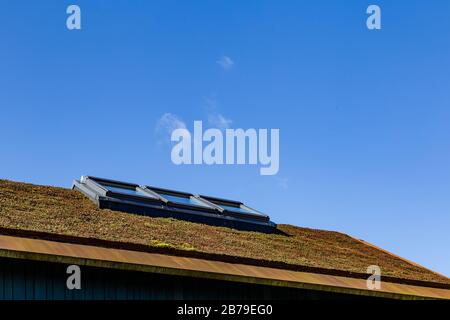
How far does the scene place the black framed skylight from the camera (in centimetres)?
2077

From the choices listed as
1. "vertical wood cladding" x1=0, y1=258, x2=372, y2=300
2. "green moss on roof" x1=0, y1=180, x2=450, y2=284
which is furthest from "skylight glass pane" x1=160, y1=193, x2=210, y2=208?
"vertical wood cladding" x1=0, y1=258, x2=372, y2=300

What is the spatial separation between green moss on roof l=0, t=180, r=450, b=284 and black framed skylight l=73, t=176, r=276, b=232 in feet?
1.80

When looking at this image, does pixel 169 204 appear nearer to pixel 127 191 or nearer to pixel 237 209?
pixel 127 191

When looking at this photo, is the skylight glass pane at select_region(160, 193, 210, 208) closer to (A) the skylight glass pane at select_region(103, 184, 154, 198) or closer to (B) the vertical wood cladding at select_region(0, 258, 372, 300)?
(A) the skylight glass pane at select_region(103, 184, 154, 198)

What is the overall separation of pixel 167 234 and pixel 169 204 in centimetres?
381

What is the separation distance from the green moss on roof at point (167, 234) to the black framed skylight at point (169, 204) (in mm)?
550

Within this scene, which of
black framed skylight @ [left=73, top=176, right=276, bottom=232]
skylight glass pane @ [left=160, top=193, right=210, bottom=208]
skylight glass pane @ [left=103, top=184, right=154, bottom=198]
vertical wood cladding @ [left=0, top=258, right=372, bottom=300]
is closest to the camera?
vertical wood cladding @ [left=0, top=258, right=372, bottom=300]

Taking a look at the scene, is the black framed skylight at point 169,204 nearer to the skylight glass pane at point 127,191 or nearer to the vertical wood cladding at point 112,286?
the skylight glass pane at point 127,191

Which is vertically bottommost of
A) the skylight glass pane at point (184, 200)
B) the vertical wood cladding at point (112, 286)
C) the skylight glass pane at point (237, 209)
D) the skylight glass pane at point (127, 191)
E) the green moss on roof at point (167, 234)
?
the vertical wood cladding at point (112, 286)

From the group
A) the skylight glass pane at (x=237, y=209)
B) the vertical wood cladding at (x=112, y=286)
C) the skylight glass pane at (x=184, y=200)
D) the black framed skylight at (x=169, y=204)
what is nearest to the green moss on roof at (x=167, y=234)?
the black framed skylight at (x=169, y=204)

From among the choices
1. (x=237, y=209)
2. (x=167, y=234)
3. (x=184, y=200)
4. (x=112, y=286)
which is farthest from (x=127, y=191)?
(x=112, y=286)

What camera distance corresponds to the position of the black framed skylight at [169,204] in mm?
20766

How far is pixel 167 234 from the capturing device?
59.3ft
